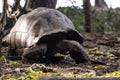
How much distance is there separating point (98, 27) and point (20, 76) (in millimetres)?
9537

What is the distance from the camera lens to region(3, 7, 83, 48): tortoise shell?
6.21 metres

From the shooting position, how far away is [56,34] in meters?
6.21

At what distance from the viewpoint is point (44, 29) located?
6.25 m

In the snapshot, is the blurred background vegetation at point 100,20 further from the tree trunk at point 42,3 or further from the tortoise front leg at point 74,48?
the tortoise front leg at point 74,48

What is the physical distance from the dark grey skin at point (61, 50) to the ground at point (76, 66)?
0.12 metres

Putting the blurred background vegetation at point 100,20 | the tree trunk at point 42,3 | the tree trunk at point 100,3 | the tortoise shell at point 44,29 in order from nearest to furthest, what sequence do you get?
the tortoise shell at point 44,29 < the tree trunk at point 42,3 < the blurred background vegetation at point 100,20 < the tree trunk at point 100,3

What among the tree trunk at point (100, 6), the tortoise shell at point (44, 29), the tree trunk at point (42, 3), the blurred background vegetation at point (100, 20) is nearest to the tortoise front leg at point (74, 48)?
the tortoise shell at point (44, 29)

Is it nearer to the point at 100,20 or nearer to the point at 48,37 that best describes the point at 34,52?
the point at 48,37

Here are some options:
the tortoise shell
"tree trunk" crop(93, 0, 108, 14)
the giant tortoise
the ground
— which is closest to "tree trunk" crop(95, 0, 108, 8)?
"tree trunk" crop(93, 0, 108, 14)

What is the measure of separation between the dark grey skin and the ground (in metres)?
0.12

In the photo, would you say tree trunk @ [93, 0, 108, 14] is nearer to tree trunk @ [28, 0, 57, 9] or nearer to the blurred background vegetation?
the blurred background vegetation

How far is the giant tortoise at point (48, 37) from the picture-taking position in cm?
623

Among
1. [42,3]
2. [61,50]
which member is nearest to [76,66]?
[61,50]

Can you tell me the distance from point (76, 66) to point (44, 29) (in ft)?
2.47
